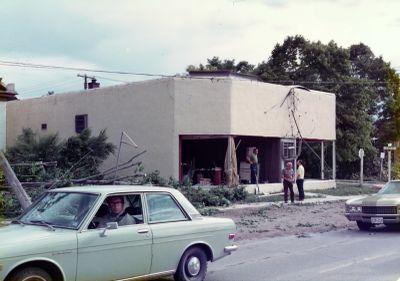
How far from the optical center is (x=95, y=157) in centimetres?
2317

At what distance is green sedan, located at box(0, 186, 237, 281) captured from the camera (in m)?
6.07

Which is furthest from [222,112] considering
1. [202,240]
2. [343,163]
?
[343,163]

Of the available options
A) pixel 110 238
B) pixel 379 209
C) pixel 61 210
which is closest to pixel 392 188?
pixel 379 209

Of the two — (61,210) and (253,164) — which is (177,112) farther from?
(61,210)

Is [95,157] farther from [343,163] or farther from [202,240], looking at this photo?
[343,163]

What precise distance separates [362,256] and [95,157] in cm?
1477

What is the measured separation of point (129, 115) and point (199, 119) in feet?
11.2

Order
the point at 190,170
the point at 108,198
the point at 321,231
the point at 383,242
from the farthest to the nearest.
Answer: the point at 190,170
the point at 321,231
the point at 383,242
the point at 108,198

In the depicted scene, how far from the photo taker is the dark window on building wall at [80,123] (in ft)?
88.1

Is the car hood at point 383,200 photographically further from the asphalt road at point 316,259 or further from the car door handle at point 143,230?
the car door handle at point 143,230

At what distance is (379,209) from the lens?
44.9 ft

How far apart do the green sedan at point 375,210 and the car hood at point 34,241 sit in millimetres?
9282

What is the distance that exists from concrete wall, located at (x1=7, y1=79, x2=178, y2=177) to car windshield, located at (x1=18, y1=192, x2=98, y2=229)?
15924 mm

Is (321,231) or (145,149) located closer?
(321,231)
